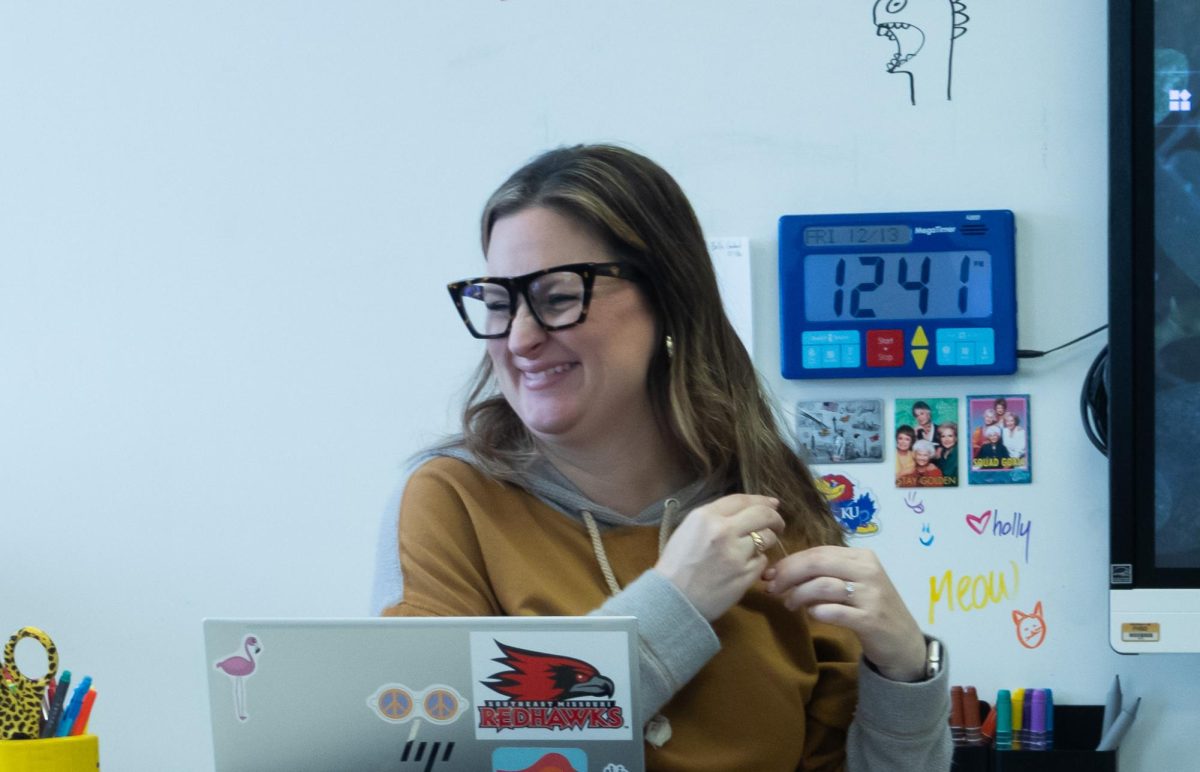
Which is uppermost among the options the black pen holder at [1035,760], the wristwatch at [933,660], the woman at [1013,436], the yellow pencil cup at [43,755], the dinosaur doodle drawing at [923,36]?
the dinosaur doodle drawing at [923,36]

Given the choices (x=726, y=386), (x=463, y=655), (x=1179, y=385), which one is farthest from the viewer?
(x=1179, y=385)

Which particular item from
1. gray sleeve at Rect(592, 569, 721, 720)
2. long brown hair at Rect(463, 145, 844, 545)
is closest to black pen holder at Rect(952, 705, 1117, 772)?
long brown hair at Rect(463, 145, 844, 545)

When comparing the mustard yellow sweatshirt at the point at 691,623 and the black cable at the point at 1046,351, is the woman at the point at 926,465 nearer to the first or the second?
the black cable at the point at 1046,351

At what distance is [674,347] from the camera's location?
1.28 m

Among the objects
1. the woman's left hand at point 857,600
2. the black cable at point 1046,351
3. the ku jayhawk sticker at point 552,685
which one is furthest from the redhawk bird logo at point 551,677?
the black cable at point 1046,351

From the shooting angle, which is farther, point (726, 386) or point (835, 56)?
point (835, 56)

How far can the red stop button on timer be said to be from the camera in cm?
195

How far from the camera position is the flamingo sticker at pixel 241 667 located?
88 cm

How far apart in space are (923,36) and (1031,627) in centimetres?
89

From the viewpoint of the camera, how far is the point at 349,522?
2.08 metres

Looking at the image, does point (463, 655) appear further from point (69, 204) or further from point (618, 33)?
point (69, 204)

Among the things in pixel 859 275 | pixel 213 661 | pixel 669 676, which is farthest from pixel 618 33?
pixel 213 661

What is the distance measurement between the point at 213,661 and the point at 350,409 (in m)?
1.22

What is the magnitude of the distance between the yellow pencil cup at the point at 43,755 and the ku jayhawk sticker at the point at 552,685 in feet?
1.22
